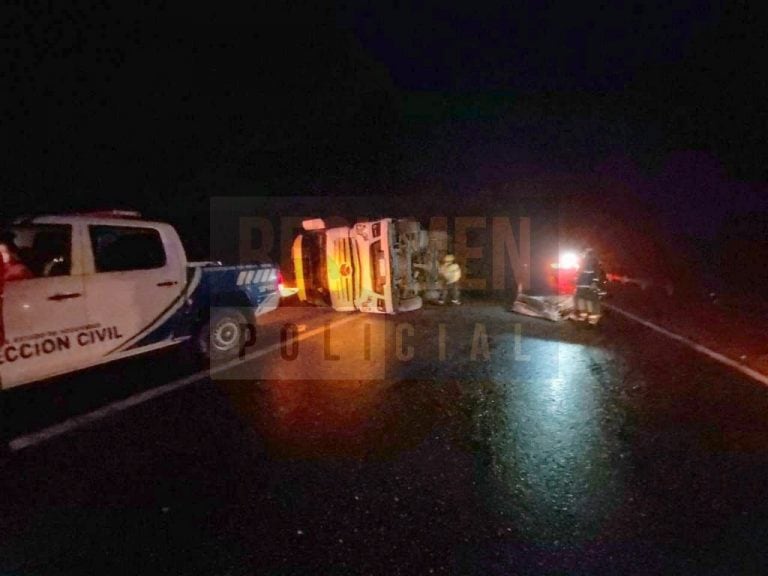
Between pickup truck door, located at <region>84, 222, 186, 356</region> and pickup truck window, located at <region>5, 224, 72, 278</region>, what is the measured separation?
8.8 inches

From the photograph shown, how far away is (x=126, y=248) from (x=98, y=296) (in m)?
0.73

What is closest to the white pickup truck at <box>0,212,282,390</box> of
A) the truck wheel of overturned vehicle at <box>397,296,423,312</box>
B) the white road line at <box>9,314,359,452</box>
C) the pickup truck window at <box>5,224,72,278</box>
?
the pickup truck window at <box>5,224,72,278</box>

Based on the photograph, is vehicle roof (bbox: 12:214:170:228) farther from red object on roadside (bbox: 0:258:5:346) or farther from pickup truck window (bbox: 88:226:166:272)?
red object on roadside (bbox: 0:258:5:346)

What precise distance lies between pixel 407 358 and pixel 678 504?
15.9 ft

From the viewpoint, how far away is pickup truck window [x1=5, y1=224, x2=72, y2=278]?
558cm

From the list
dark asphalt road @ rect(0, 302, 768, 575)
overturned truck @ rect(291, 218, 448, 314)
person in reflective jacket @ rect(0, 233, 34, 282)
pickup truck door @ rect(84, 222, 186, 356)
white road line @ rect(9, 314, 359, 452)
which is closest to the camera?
dark asphalt road @ rect(0, 302, 768, 575)

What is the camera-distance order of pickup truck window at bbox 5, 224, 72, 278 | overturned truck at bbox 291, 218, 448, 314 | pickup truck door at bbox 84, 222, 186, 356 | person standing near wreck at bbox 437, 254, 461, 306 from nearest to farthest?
pickup truck window at bbox 5, 224, 72, 278
pickup truck door at bbox 84, 222, 186, 356
overturned truck at bbox 291, 218, 448, 314
person standing near wreck at bbox 437, 254, 461, 306

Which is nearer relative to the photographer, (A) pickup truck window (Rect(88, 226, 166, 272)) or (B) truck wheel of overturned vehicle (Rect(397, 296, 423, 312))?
(A) pickup truck window (Rect(88, 226, 166, 272))

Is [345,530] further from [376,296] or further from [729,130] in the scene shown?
[729,130]

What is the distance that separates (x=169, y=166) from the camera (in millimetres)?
21391

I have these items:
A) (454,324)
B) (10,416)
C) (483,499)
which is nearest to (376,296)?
(454,324)

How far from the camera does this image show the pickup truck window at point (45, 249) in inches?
220

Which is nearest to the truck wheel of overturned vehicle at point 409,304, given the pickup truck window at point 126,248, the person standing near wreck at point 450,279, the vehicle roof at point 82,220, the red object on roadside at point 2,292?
the person standing near wreck at point 450,279

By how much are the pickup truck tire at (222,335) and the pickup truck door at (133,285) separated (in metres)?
0.64
